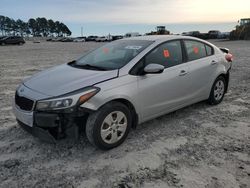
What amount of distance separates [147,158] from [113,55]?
74.4 inches

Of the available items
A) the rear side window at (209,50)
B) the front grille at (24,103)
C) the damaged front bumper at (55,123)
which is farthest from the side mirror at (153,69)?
the rear side window at (209,50)

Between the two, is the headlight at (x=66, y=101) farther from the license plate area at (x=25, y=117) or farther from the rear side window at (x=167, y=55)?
the rear side window at (x=167, y=55)

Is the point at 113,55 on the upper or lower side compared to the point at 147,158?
upper

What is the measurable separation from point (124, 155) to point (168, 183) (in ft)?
2.74

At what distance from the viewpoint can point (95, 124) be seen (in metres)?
3.62

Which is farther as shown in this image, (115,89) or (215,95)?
(215,95)

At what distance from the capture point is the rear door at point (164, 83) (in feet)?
13.9

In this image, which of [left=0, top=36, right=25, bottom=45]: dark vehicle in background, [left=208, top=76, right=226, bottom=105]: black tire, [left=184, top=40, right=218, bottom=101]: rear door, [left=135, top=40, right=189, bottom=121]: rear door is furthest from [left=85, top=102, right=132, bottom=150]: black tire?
[left=0, top=36, right=25, bottom=45]: dark vehicle in background

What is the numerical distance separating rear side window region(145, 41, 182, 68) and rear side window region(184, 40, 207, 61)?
0.24 m

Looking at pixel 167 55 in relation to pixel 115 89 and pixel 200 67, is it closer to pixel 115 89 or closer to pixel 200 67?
pixel 200 67

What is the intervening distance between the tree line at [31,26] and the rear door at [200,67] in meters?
112

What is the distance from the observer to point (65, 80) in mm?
3926

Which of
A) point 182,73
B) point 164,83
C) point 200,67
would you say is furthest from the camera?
point 200,67

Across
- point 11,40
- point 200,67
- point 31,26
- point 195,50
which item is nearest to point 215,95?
point 200,67
